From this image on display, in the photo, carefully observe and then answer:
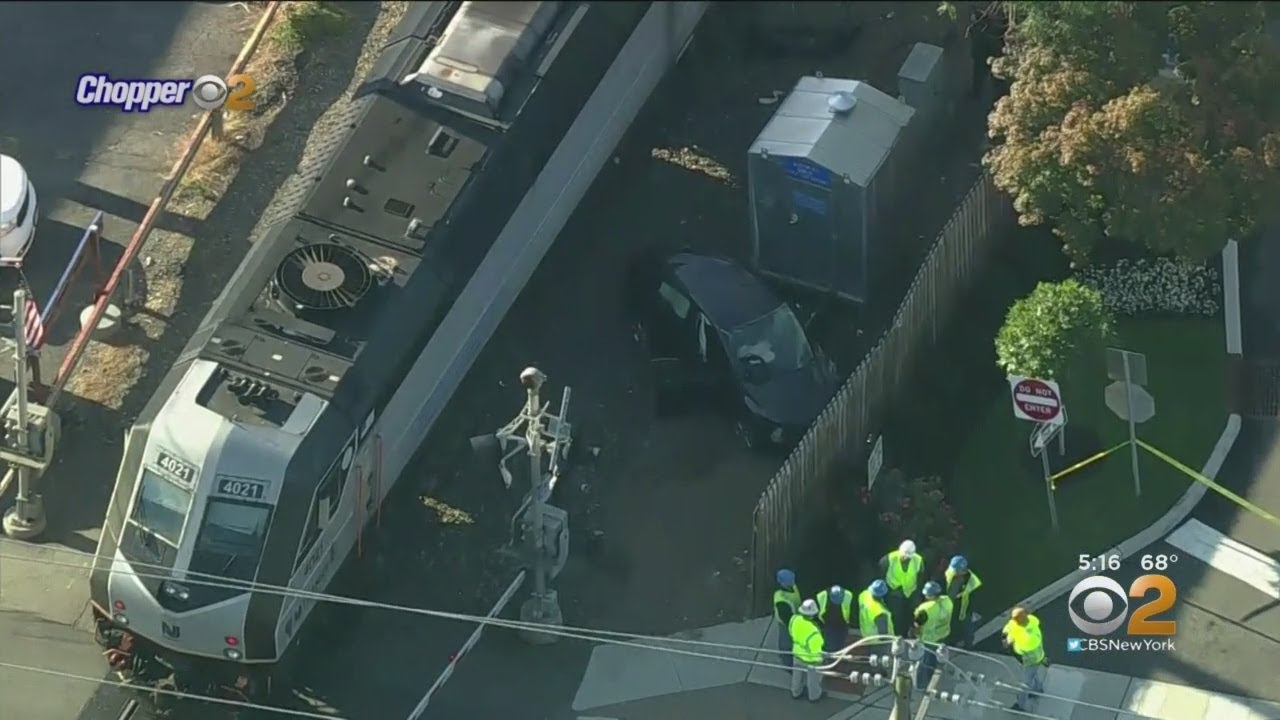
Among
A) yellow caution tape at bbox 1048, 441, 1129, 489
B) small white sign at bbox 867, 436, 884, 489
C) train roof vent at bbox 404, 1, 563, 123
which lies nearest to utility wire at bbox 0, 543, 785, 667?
small white sign at bbox 867, 436, 884, 489

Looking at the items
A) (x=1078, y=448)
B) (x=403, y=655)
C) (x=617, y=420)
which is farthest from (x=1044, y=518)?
(x=403, y=655)

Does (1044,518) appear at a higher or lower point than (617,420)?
higher

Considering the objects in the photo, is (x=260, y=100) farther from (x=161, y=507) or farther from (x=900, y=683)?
(x=900, y=683)

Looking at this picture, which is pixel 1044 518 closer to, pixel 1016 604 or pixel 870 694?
pixel 1016 604

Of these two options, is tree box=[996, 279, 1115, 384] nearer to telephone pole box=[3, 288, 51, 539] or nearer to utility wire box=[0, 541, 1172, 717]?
utility wire box=[0, 541, 1172, 717]

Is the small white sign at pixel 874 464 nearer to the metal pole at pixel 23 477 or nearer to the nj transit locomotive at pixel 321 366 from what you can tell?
the nj transit locomotive at pixel 321 366

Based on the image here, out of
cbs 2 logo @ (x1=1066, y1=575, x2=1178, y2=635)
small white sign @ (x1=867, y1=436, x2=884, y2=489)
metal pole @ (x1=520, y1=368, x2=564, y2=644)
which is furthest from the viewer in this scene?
small white sign @ (x1=867, y1=436, x2=884, y2=489)

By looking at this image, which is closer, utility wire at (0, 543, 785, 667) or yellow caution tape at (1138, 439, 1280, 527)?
utility wire at (0, 543, 785, 667)
